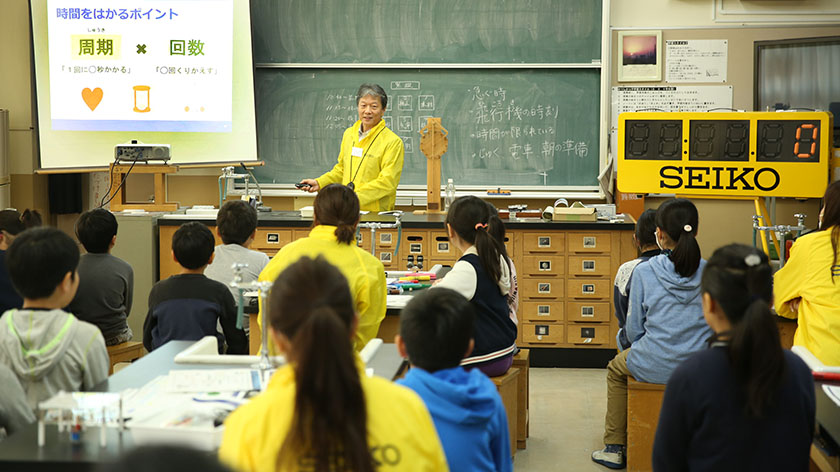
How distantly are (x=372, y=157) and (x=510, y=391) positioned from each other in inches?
94.8

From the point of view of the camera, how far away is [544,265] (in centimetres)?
527

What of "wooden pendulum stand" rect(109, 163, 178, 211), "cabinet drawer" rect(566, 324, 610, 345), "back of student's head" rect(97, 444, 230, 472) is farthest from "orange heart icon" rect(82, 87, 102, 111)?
"back of student's head" rect(97, 444, 230, 472)

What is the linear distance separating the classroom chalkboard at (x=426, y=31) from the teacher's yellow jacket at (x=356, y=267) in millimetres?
4058

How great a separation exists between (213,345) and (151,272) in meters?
2.99

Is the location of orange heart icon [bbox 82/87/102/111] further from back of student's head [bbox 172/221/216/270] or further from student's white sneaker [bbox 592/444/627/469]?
student's white sneaker [bbox 592/444/627/469]

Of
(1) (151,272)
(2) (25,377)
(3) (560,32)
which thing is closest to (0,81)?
(1) (151,272)

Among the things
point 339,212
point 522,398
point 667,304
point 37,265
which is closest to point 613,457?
point 522,398

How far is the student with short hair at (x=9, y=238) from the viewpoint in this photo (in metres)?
3.40

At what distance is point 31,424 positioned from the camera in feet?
6.06

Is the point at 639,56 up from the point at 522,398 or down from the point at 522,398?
up

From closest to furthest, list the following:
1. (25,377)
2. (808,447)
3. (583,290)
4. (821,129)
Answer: (808,447)
(25,377)
(821,129)
(583,290)

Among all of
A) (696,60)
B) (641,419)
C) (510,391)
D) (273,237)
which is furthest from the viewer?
(696,60)

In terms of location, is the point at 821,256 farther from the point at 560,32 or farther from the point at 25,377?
the point at 560,32

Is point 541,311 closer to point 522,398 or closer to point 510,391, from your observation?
point 522,398
